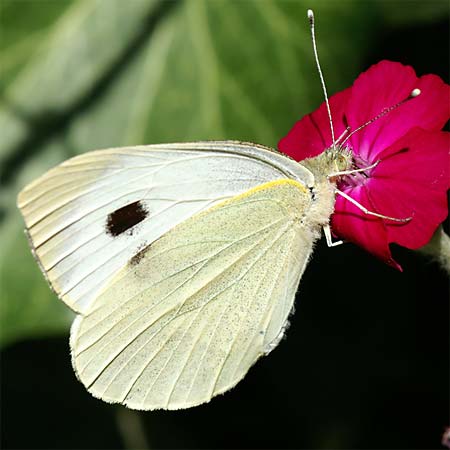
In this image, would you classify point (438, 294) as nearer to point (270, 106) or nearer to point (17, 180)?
point (270, 106)

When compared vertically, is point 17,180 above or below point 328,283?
above

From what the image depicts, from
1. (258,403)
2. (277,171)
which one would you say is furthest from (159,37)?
(258,403)

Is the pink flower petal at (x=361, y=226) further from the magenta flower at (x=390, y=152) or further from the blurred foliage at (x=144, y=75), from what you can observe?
the blurred foliage at (x=144, y=75)

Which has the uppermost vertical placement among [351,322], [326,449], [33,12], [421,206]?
[33,12]

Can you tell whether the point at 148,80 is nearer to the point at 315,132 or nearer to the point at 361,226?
the point at 315,132

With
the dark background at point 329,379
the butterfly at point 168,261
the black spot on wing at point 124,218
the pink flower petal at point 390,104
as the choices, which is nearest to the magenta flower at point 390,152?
the pink flower petal at point 390,104

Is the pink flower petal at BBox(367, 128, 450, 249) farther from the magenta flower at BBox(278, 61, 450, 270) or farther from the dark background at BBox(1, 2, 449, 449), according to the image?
the dark background at BBox(1, 2, 449, 449)

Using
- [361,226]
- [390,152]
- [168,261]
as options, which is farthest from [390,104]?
[168,261]
